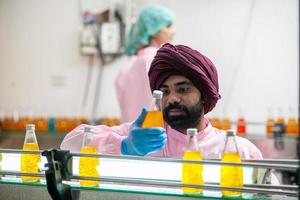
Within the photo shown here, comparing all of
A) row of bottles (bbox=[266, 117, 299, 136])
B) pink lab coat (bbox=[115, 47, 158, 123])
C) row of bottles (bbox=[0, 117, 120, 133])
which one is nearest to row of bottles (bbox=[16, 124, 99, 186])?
pink lab coat (bbox=[115, 47, 158, 123])

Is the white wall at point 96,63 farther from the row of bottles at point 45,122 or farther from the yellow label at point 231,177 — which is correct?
the yellow label at point 231,177

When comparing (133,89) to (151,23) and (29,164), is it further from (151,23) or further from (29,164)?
(29,164)

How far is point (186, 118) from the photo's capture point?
56.2 inches

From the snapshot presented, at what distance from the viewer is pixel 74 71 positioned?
3.97 meters

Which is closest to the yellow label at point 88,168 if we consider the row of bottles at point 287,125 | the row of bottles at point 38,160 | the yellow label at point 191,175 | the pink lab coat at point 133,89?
the row of bottles at point 38,160

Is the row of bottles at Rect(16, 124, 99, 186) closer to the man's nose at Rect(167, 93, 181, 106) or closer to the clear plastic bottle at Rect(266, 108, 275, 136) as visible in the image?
the man's nose at Rect(167, 93, 181, 106)

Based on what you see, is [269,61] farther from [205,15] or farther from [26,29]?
[26,29]

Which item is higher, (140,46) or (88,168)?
(140,46)

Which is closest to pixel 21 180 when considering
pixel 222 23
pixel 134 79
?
pixel 134 79

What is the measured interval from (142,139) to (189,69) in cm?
29

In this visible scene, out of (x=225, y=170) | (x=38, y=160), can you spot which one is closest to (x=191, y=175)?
(x=225, y=170)

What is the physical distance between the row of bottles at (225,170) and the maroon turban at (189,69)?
314mm

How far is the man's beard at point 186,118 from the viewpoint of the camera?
1410mm

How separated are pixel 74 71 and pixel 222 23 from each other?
4.44 ft
